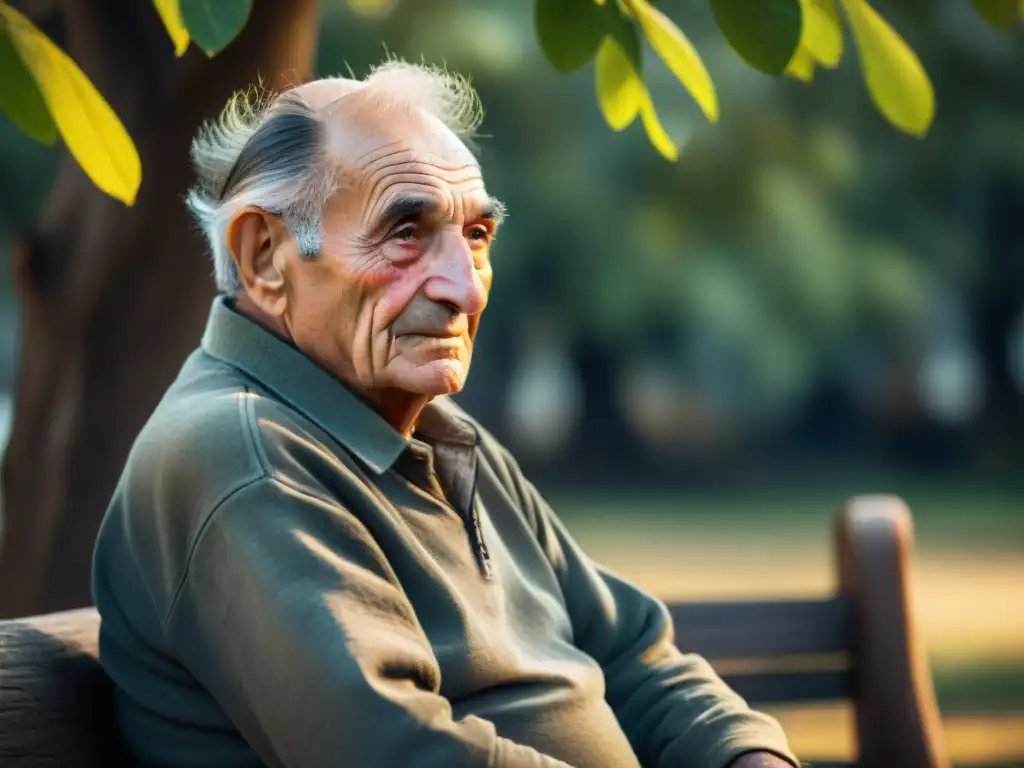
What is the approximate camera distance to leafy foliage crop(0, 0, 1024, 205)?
2031 millimetres

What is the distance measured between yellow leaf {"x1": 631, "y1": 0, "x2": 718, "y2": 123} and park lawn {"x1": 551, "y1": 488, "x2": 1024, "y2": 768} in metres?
1.26

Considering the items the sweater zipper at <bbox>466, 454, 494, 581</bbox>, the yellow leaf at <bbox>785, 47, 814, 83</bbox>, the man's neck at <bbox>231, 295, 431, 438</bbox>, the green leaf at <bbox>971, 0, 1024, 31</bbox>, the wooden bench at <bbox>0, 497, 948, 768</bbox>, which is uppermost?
the green leaf at <bbox>971, 0, 1024, 31</bbox>

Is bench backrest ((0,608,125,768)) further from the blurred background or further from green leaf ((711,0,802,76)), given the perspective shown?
the blurred background

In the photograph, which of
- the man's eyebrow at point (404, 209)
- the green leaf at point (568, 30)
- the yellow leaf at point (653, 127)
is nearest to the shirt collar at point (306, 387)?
the man's eyebrow at point (404, 209)

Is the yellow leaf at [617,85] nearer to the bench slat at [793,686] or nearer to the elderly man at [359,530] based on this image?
the elderly man at [359,530]

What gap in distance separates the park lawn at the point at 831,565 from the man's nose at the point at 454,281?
131 centimetres

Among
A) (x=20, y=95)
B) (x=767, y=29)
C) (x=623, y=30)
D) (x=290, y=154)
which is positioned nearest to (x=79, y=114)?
(x=20, y=95)

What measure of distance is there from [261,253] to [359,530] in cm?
53

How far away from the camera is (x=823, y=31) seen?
2457 millimetres

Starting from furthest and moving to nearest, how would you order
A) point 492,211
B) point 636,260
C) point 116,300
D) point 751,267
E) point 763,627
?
point 636,260 → point 751,267 → point 116,300 → point 763,627 → point 492,211

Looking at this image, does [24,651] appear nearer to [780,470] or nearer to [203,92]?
[203,92]

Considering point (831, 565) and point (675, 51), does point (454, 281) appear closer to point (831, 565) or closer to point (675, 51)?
point (675, 51)

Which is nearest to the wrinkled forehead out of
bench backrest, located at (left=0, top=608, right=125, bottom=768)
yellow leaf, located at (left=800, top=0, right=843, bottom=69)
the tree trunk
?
yellow leaf, located at (left=800, top=0, right=843, bottom=69)

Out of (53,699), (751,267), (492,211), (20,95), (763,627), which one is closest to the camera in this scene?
(20,95)
